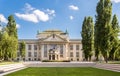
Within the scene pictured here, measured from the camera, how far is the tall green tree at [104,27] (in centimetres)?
4666

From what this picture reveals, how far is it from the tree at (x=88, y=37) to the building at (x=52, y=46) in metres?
35.9

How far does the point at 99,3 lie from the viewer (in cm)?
4894

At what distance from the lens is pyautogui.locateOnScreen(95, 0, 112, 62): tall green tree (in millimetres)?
46656

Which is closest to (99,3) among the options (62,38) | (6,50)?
(6,50)

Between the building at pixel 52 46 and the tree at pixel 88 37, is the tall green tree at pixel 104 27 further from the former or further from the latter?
the building at pixel 52 46

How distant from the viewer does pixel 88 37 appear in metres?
65.9

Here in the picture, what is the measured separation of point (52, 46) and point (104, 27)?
6001 centimetres

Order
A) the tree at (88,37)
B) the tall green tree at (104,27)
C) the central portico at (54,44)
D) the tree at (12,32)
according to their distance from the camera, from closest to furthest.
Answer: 1. the tall green tree at (104,27)
2. the tree at (12,32)
3. the tree at (88,37)
4. the central portico at (54,44)

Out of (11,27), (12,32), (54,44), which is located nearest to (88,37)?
(12,32)

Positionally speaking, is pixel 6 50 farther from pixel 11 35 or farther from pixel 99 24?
pixel 99 24

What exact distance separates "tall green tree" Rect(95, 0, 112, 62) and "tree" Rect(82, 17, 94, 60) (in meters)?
16.2

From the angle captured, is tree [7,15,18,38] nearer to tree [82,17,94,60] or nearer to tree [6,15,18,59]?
tree [6,15,18,59]

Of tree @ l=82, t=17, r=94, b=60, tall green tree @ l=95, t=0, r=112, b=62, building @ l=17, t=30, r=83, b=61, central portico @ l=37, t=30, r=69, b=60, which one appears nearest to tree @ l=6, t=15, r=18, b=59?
tree @ l=82, t=17, r=94, b=60

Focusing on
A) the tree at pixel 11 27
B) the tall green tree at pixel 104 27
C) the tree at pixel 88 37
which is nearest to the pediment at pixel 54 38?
the tree at pixel 11 27
